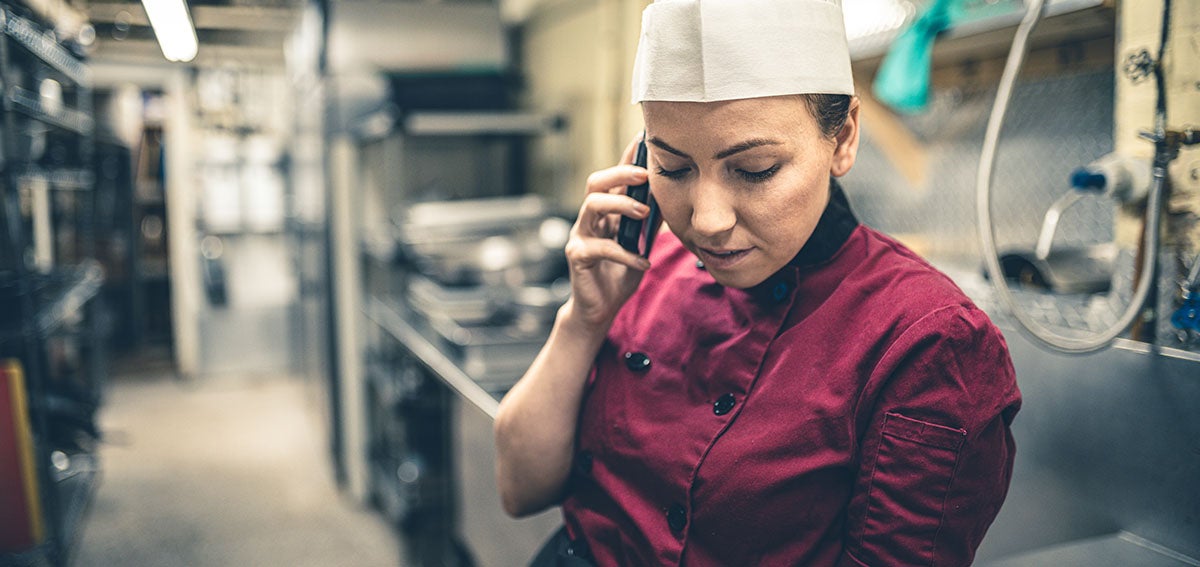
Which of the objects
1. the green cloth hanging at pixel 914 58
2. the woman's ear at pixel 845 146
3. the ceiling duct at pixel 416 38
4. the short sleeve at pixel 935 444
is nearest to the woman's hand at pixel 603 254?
the woman's ear at pixel 845 146

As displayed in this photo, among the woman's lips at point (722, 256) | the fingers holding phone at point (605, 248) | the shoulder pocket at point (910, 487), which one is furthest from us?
the fingers holding phone at point (605, 248)

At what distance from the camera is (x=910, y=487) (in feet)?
2.73

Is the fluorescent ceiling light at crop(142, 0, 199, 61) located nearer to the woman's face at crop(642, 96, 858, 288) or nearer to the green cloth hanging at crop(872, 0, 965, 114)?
the woman's face at crop(642, 96, 858, 288)

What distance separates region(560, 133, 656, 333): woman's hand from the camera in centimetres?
110

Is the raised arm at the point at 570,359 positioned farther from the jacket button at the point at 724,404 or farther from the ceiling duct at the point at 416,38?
the ceiling duct at the point at 416,38

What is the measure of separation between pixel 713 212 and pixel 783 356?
20cm

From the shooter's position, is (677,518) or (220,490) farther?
(220,490)

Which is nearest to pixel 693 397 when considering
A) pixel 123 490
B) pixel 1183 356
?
pixel 1183 356

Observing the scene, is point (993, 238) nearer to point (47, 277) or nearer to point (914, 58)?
point (914, 58)

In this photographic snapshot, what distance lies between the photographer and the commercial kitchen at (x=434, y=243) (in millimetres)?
1169

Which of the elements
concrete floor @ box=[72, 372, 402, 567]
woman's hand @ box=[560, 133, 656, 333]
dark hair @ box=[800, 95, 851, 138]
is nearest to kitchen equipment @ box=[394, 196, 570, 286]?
concrete floor @ box=[72, 372, 402, 567]

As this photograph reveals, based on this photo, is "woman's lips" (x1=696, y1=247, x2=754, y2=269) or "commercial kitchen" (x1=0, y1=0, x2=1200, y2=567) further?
"commercial kitchen" (x1=0, y1=0, x2=1200, y2=567)

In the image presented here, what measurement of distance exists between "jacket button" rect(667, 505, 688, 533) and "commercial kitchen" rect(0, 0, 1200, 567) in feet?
0.12

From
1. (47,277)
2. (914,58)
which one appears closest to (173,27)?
(914,58)
